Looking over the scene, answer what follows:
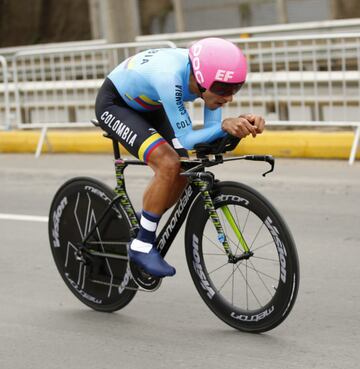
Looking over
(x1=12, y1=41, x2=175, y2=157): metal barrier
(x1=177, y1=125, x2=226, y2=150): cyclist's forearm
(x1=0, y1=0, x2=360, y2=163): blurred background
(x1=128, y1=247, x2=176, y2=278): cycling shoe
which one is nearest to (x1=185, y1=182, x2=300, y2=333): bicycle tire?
(x1=128, y1=247, x2=176, y2=278): cycling shoe

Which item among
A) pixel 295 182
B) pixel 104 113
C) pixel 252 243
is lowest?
pixel 295 182

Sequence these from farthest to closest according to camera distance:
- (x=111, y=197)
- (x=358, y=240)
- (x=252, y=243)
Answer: (x=358, y=240) < (x=111, y=197) < (x=252, y=243)

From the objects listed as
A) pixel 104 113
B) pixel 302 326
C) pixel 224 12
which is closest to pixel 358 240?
pixel 302 326

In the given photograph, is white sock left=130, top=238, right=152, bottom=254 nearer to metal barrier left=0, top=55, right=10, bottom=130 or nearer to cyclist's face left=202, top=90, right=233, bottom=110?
cyclist's face left=202, top=90, right=233, bottom=110

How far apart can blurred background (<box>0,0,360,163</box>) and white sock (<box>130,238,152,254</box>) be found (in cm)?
579

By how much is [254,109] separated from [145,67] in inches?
274

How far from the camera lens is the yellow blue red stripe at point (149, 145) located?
5.44m

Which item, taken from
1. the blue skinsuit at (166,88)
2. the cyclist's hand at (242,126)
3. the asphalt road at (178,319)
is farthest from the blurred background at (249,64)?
the cyclist's hand at (242,126)

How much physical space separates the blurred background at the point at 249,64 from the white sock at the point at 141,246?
5.79m

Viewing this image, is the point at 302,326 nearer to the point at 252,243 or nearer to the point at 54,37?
the point at 252,243

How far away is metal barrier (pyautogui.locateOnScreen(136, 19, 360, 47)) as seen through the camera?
15.5 metres

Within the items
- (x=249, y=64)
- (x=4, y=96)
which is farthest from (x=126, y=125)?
(x=4, y=96)

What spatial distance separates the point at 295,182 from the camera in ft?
33.6

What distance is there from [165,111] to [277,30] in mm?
11513
